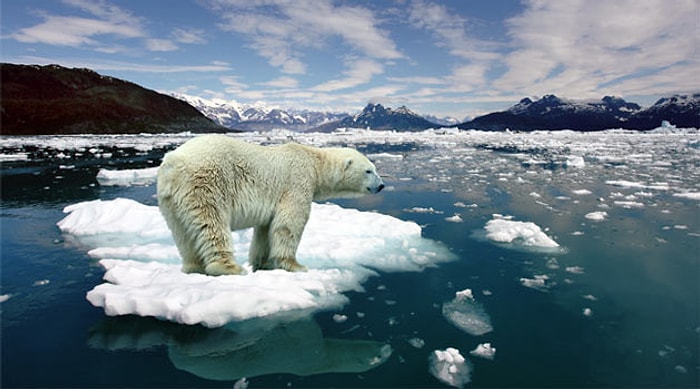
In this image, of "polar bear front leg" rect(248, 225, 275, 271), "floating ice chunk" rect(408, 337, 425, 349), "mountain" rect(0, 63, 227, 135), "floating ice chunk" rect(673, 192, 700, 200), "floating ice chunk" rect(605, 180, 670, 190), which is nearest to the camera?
"floating ice chunk" rect(408, 337, 425, 349)

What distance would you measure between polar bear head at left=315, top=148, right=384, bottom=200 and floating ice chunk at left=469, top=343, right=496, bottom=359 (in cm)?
241

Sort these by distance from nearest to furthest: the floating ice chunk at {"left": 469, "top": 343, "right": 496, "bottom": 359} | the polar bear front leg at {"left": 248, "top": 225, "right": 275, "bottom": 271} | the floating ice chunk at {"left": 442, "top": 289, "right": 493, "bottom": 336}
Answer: the floating ice chunk at {"left": 469, "top": 343, "right": 496, "bottom": 359}, the floating ice chunk at {"left": 442, "top": 289, "right": 493, "bottom": 336}, the polar bear front leg at {"left": 248, "top": 225, "right": 275, "bottom": 271}

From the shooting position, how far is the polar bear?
3.81 m

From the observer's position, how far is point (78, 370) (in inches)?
112

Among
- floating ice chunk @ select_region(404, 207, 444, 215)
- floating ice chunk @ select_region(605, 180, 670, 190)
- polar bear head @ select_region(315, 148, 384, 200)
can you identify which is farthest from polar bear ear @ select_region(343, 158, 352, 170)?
floating ice chunk @ select_region(605, 180, 670, 190)

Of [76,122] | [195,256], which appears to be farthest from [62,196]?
[76,122]

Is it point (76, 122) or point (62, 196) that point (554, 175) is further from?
point (76, 122)

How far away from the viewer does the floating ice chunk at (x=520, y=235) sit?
6.39 meters

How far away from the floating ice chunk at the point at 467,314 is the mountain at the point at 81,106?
94336mm

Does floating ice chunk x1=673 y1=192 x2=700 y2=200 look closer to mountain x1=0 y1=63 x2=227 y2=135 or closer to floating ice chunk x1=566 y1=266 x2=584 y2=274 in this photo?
floating ice chunk x1=566 y1=266 x2=584 y2=274

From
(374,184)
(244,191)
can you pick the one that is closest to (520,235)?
(374,184)

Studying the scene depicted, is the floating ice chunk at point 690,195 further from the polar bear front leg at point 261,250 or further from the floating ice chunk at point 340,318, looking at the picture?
the polar bear front leg at point 261,250

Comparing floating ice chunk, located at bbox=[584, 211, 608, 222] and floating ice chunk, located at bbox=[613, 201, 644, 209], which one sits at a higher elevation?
floating ice chunk, located at bbox=[613, 201, 644, 209]

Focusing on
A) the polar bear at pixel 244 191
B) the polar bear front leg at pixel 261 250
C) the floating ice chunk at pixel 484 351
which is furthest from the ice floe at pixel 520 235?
the polar bear front leg at pixel 261 250
